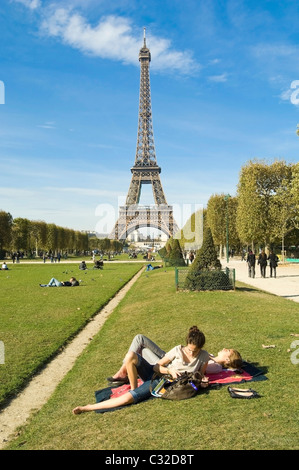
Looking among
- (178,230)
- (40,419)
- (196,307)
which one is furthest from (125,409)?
(178,230)

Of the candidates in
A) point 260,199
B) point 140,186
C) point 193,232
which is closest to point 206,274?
point 260,199

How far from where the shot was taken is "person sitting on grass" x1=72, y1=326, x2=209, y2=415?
19.9ft

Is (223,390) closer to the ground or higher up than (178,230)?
closer to the ground

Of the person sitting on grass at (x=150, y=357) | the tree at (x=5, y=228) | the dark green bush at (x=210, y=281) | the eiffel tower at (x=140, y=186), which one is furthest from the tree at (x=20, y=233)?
the person sitting on grass at (x=150, y=357)

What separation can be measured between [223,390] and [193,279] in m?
11.7

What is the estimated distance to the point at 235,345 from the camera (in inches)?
355

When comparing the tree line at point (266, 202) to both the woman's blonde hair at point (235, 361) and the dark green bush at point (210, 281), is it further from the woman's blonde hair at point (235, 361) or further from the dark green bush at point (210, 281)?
the woman's blonde hair at point (235, 361)

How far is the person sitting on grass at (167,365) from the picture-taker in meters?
6.06

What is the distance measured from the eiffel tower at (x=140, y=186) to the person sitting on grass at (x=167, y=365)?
285 ft

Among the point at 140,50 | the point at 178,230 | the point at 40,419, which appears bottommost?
the point at 40,419

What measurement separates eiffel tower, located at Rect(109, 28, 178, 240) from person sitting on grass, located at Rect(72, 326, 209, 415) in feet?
285
